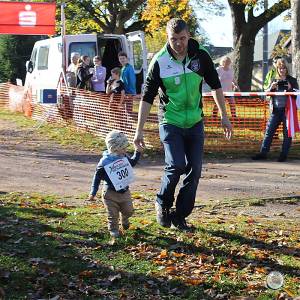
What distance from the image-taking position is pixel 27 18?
69.3 feet

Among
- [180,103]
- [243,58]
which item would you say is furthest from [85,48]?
[180,103]

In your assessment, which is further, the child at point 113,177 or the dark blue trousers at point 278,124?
the dark blue trousers at point 278,124

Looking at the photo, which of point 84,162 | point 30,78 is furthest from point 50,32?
point 84,162

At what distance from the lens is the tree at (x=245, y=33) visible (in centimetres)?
3059

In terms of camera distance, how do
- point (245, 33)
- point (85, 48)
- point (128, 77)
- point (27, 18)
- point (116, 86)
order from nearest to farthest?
point (116, 86) → point (128, 77) → point (85, 48) → point (27, 18) → point (245, 33)

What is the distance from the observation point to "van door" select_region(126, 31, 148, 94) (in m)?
20.5

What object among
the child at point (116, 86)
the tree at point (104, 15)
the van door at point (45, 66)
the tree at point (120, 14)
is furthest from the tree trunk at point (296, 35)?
the tree at point (104, 15)

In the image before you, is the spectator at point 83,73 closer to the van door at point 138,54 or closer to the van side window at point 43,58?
the van door at point 138,54

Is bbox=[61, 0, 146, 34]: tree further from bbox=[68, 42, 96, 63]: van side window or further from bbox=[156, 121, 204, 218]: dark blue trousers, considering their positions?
bbox=[156, 121, 204, 218]: dark blue trousers

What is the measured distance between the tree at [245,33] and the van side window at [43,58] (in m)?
11.8

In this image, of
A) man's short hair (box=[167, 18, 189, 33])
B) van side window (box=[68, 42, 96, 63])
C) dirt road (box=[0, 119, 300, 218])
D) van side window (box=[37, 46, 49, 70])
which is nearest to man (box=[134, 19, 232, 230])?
man's short hair (box=[167, 18, 189, 33])

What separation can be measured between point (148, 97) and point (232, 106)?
26.5 feet

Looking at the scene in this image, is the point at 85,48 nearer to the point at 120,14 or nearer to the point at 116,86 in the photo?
the point at 116,86

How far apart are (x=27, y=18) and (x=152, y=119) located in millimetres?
8725
